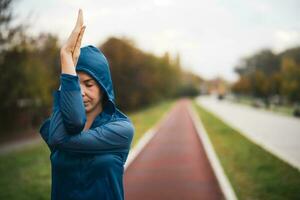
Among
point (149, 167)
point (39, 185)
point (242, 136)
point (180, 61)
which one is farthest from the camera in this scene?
point (180, 61)

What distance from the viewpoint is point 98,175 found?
6.25 ft

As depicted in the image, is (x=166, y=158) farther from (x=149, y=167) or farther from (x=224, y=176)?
(x=224, y=176)

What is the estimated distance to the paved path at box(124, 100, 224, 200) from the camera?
7.57 m

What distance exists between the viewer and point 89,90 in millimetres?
1981

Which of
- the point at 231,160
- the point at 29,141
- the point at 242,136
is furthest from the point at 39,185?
the point at 242,136

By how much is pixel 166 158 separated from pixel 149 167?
58.0 inches

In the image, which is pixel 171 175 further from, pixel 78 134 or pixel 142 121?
pixel 142 121

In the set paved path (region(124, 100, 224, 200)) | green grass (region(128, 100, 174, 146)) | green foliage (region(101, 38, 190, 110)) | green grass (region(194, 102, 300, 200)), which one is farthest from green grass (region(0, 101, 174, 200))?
green foliage (region(101, 38, 190, 110))

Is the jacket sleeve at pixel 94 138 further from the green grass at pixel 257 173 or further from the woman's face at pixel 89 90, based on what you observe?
the green grass at pixel 257 173

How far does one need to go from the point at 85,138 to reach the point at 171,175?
757 cm

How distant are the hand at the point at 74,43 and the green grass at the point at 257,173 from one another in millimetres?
5989

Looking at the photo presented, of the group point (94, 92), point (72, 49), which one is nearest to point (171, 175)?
point (94, 92)

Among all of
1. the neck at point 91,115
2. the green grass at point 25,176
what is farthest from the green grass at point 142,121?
the neck at point 91,115

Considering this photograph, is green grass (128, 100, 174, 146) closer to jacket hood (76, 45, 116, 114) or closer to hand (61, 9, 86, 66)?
jacket hood (76, 45, 116, 114)
